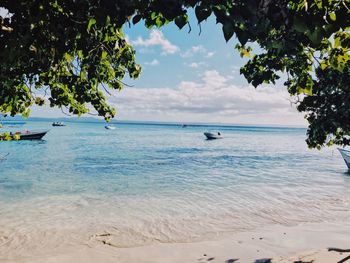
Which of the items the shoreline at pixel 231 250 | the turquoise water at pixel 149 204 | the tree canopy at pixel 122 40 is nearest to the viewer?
the tree canopy at pixel 122 40

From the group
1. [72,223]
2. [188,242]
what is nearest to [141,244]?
[188,242]

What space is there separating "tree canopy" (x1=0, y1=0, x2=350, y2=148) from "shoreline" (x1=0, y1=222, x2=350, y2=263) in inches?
157

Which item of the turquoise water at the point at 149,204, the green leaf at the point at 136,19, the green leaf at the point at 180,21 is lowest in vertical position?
the turquoise water at the point at 149,204

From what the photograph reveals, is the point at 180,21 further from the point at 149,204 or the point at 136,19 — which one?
the point at 149,204

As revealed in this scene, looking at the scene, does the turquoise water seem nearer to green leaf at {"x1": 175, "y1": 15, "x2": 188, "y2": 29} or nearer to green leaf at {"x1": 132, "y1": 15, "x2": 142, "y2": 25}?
green leaf at {"x1": 132, "y1": 15, "x2": 142, "y2": 25}

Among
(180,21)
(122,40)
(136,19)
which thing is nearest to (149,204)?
(122,40)

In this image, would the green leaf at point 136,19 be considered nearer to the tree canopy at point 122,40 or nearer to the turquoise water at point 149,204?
the tree canopy at point 122,40

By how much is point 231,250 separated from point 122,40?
21.7ft

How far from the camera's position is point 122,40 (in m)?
5.43

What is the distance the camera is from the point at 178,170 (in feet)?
93.8

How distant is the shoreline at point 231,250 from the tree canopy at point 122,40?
13.1 feet

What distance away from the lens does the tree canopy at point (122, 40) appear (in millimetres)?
2568

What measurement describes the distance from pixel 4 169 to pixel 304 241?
2562 centimetres

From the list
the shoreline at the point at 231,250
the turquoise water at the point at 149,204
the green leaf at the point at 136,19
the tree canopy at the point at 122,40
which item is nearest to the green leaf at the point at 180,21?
the tree canopy at the point at 122,40
